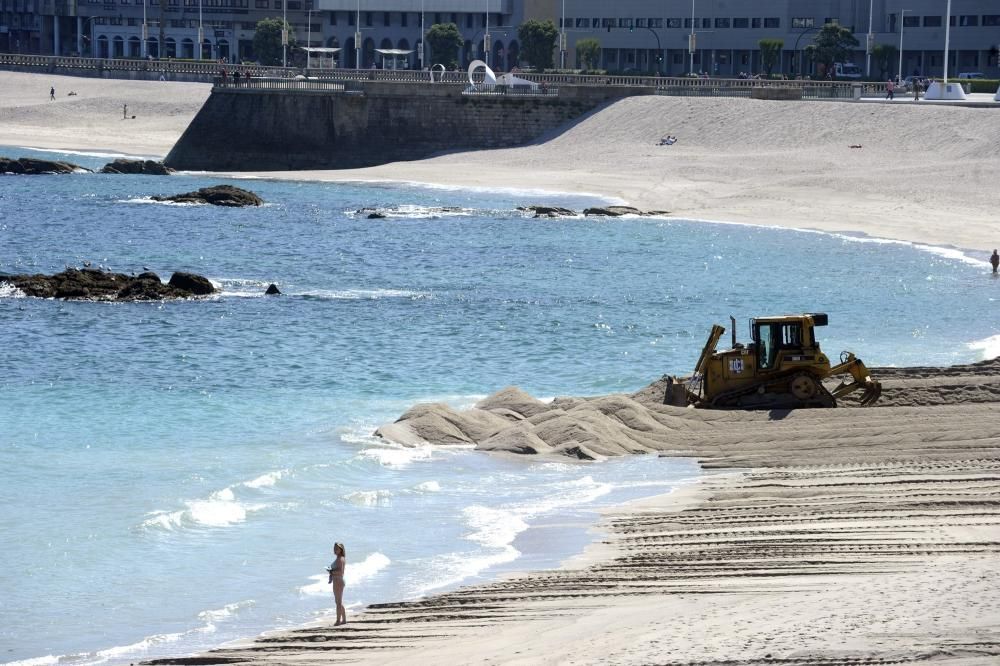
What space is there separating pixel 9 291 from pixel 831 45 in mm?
82535

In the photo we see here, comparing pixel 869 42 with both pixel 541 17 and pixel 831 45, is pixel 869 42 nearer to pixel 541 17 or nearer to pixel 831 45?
pixel 831 45

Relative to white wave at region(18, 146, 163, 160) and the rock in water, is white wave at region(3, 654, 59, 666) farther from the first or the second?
white wave at region(18, 146, 163, 160)

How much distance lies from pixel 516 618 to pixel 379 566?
12.5ft

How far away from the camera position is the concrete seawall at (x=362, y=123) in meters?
92.6

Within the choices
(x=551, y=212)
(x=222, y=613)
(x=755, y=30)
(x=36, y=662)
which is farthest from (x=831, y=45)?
(x=36, y=662)

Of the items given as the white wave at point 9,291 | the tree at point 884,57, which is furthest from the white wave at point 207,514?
the tree at point 884,57

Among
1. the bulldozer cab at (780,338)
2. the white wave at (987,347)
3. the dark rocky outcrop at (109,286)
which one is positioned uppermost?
the bulldozer cab at (780,338)

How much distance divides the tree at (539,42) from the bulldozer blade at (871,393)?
358ft

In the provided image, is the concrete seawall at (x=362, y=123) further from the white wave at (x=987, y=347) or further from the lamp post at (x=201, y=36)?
the lamp post at (x=201, y=36)

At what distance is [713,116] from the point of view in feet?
283

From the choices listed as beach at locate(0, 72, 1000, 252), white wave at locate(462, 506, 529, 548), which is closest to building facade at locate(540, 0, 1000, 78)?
beach at locate(0, 72, 1000, 252)

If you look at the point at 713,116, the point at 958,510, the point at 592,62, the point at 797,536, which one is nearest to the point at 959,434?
the point at 958,510

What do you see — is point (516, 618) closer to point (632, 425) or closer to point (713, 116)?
point (632, 425)

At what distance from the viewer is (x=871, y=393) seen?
27.5m
